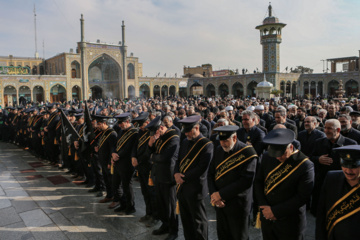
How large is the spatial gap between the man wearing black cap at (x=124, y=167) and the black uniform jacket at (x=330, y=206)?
3.20m

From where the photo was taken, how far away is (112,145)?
5.10 metres

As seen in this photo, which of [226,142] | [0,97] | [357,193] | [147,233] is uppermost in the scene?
[0,97]

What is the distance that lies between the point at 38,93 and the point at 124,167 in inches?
1485

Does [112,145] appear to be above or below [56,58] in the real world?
below

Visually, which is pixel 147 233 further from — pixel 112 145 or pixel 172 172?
pixel 112 145

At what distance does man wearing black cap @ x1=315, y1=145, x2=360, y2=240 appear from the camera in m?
1.99

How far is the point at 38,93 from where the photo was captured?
3722cm

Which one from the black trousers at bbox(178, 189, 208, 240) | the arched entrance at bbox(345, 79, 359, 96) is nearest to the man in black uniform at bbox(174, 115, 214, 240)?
the black trousers at bbox(178, 189, 208, 240)

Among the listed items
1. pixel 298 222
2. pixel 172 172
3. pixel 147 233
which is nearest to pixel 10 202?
pixel 147 233

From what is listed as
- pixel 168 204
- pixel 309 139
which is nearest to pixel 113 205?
pixel 168 204

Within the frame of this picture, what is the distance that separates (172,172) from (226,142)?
44.9 inches

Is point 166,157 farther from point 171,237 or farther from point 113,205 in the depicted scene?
point 113,205

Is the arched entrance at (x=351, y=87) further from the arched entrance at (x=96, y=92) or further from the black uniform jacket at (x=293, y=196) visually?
the black uniform jacket at (x=293, y=196)

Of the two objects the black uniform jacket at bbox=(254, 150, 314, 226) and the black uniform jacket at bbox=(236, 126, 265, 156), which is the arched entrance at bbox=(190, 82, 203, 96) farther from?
the black uniform jacket at bbox=(254, 150, 314, 226)
